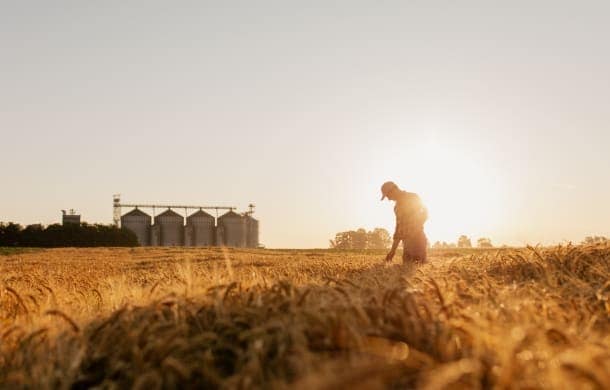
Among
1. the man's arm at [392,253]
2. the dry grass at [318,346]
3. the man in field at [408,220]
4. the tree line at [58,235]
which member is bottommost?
the dry grass at [318,346]

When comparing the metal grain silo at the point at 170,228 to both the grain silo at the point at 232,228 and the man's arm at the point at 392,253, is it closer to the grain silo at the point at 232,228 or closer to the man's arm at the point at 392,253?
the grain silo at the point at 232,228

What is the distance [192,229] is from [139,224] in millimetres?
9693

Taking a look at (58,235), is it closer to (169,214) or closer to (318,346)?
(169,214)

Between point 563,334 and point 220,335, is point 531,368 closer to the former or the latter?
point 563,334

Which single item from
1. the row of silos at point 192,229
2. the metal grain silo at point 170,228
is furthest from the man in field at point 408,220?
the metal grain silo at point 170,228

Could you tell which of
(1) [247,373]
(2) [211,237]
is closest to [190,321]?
(1) [247,373]

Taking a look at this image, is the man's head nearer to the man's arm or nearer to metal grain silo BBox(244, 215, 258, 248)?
the man's arm

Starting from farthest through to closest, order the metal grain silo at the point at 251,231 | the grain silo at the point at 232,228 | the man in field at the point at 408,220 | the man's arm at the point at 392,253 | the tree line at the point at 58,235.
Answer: the metal grain silo at the point at 251,231 → the grain silo at the point at 232,228 → the tree line at the point at 58,235 → the man in field at the point at 408,220 → the man's arm at the point at 392,253

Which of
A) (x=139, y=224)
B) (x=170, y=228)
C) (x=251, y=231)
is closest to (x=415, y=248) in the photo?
(x=139, y=224)

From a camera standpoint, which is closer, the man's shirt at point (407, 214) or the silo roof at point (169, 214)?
the man's shirt at point (407, 214)

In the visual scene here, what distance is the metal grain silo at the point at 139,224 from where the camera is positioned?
101 meters

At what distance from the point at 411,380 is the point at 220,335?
102 cm

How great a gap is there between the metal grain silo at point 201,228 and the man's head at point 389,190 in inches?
3672

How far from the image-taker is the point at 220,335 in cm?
271
